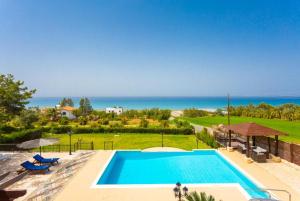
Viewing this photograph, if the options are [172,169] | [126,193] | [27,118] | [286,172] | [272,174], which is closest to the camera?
[126,193]

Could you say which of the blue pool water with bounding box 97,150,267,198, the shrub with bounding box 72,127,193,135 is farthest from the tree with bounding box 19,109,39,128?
the blue pool water with bounding box 97,150,267,198

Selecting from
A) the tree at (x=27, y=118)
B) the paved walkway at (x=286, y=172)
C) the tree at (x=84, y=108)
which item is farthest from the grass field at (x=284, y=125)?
the tree at (x=84, y=108)

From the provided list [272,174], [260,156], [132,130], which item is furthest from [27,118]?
[272,174]

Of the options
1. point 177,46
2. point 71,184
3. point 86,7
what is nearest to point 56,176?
point 71,184

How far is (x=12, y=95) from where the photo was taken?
59.9 ft

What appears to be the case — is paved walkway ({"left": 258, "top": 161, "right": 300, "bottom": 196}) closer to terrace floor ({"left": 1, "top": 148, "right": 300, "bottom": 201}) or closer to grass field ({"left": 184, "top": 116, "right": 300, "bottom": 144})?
terrace floor ({"left": 1, "top": 148, "right": 300, "bottom": 201})

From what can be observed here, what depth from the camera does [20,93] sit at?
1909cm

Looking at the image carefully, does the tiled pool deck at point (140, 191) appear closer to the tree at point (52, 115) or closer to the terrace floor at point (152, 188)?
the terrace floor at point (152, 188)

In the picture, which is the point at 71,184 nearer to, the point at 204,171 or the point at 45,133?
the point at 204,171

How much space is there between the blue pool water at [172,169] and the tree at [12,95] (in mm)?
8684

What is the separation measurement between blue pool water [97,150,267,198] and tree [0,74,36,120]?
868 centimetres

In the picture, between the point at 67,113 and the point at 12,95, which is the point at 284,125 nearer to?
the point at 12,95

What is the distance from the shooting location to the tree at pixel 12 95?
58.6ft

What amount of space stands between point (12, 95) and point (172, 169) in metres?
12.7
